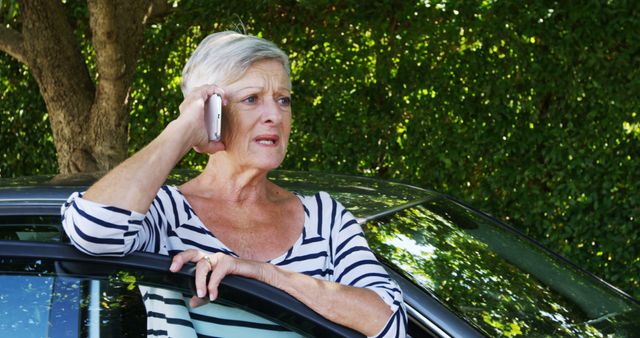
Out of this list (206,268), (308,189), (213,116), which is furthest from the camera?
(308,189)

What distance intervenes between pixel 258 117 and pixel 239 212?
259 mm

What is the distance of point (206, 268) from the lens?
221cm

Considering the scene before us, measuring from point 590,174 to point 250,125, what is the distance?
12.8ft

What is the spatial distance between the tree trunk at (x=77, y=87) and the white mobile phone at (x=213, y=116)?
362 centimetres

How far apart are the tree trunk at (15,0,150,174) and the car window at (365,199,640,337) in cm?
281

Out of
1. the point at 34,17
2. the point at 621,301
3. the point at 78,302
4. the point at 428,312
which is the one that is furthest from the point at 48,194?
the point at 34,17

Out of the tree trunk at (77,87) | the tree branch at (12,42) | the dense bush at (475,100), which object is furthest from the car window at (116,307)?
the tree branch at (12,42)

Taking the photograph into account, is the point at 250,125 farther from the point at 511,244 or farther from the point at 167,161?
the point at 511,244

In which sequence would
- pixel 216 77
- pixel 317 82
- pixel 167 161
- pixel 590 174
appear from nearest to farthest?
pixel 167 161, pixel 216 77, pixel 590 174, pixel 317 82

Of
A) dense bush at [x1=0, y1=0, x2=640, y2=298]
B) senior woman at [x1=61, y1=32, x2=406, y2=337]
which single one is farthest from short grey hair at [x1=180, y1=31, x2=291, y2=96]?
dense bush at [x1=0, y1=0, x2=640, y2=298]

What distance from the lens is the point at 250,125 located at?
8.56 feet

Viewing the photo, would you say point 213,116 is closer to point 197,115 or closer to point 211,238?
point 197,115

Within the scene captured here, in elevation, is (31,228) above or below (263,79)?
below

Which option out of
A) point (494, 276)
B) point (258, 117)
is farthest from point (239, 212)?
point (494, 276)
